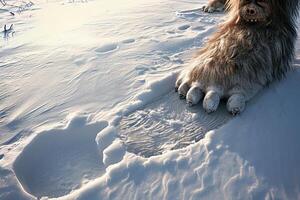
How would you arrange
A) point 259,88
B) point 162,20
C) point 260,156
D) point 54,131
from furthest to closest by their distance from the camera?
point 162,20 → point 259,88 → point 54,131 → point 260,156

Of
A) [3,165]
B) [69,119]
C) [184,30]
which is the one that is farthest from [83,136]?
[184,30]

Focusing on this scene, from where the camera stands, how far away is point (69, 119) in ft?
8.07

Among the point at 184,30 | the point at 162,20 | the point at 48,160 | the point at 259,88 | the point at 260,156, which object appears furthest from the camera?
the point at 162,20

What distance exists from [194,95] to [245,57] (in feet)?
1.56

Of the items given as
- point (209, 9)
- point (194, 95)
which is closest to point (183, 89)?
point (194, 95)

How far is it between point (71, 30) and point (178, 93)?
2005 millimetres

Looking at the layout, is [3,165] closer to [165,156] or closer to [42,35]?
[165,156]

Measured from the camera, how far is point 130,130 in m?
2.38

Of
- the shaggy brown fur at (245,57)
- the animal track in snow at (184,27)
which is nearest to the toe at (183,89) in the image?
the shaggy brown fur at (245,57)

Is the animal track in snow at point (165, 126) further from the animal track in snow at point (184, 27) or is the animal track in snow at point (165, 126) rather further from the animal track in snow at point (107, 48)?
the animal track in snow at point (184, 27)

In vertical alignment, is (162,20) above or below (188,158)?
above

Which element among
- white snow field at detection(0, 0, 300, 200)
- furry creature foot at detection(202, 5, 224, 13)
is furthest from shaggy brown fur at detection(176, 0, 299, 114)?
furry creature foot at detection(202, 5, 224, 13)

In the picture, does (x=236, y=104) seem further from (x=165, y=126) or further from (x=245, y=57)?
(x=165, y=126)

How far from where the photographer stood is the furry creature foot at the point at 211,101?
2410 millimetres
